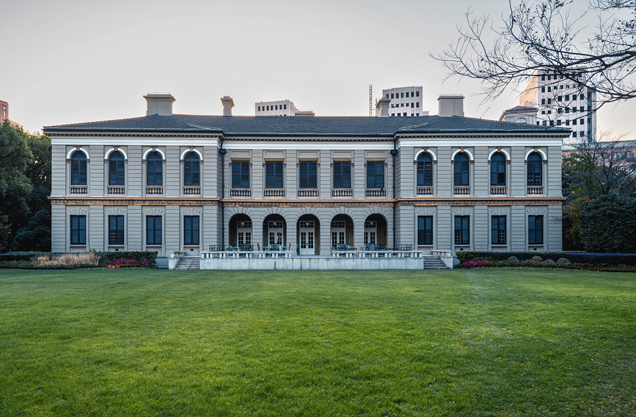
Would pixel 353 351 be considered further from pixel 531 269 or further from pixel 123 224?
pixel 123 224

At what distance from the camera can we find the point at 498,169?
111 ft

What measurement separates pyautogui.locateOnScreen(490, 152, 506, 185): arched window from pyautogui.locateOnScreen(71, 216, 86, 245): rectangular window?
118 feet

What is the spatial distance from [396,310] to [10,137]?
126 ft

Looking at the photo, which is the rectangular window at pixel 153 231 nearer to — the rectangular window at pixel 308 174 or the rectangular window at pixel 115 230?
the rectangular window at pixel 115 230

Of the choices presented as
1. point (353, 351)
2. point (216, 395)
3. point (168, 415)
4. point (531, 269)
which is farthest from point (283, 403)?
point (531, 269)

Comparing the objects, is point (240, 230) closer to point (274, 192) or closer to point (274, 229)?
point (274, 229)

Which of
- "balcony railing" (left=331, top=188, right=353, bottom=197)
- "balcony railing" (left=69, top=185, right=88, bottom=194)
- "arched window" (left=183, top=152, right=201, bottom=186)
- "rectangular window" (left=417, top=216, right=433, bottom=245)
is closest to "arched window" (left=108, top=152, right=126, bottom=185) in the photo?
"balcony railing" (left=69, top=185, right=88, bottom=194)

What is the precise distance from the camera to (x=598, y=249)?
93.1ft

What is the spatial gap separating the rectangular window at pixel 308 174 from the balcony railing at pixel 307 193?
0.38 metres


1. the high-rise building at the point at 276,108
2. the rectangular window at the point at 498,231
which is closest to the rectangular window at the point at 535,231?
the rectangular window at the point at 498,231

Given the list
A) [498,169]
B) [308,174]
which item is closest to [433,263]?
[498,169]

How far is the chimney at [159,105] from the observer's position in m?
37.5

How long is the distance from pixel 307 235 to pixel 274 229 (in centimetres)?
326

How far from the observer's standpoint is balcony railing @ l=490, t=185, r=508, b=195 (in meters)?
33.5
